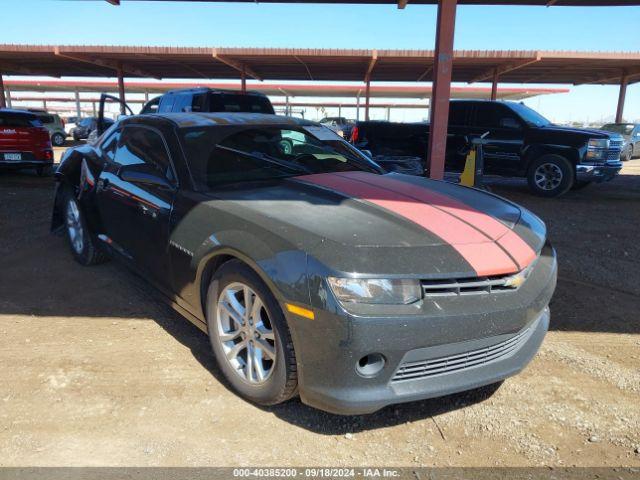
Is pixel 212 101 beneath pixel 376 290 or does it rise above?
above

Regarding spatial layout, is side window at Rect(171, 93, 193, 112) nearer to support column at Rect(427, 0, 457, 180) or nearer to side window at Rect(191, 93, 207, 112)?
side window at Rect(191, 93, 207, 112)

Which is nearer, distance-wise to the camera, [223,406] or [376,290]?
[376,290]

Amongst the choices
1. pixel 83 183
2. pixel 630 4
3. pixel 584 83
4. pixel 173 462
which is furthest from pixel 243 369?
pixel 584 83

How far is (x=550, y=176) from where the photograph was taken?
9820 millimetres

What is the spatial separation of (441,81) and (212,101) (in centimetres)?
418

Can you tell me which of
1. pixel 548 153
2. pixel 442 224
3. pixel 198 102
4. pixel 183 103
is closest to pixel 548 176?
pixel 548 153

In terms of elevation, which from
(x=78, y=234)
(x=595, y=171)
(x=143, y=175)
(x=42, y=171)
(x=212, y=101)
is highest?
(x=212, y=101)

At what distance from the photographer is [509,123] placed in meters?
10.1

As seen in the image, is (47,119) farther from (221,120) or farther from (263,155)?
(263,155)

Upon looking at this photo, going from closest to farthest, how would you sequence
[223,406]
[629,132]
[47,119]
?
1. [223,406]
2. [629,132]
3. [47,119]

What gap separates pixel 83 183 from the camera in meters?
4.45

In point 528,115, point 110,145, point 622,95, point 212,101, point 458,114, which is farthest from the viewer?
point 622,95

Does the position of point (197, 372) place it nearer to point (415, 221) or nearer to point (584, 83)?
point (415, 221)

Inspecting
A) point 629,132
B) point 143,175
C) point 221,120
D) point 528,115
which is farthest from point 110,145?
point 629,132
